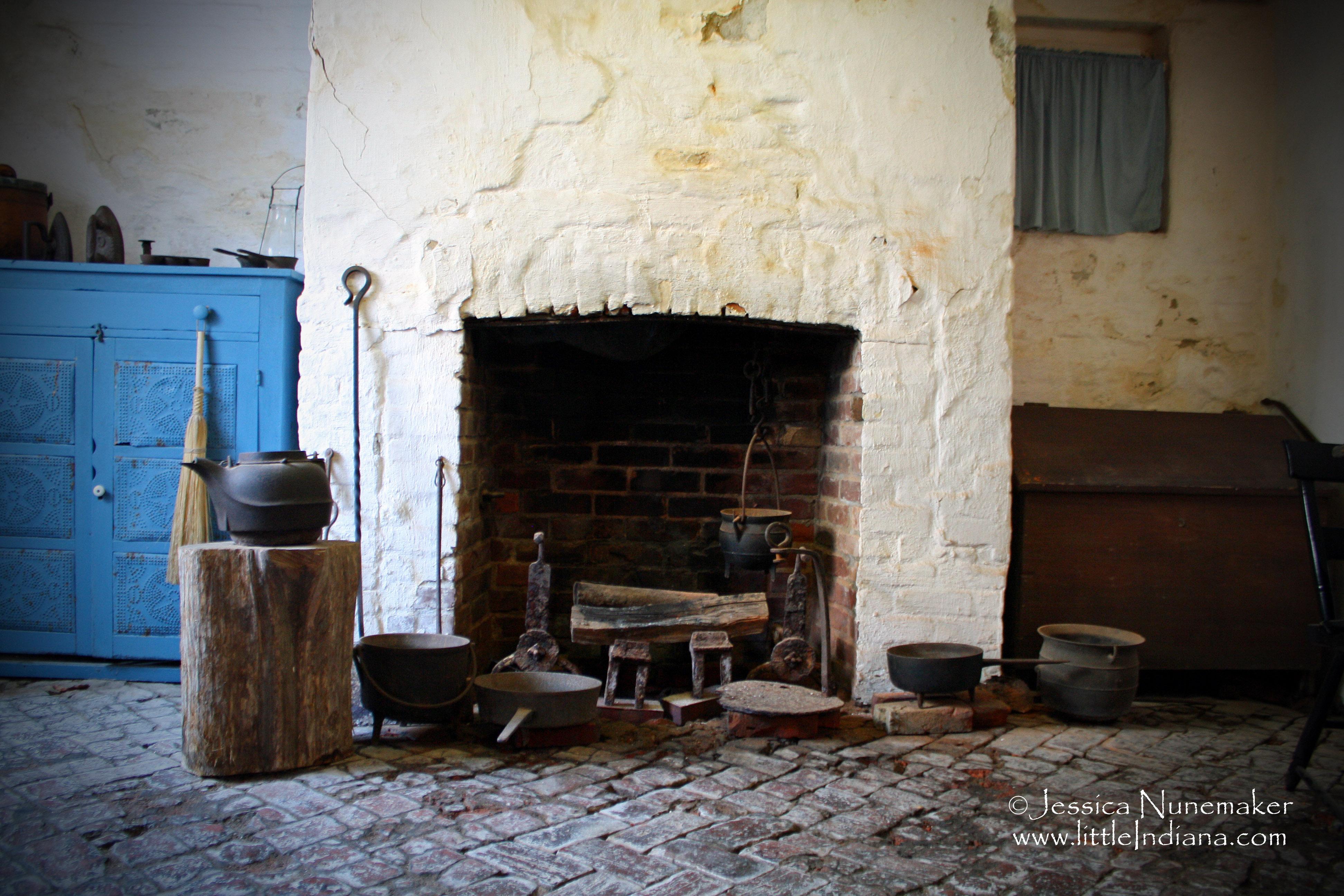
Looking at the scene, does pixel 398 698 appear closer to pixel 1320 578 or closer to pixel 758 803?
pixel 758 803

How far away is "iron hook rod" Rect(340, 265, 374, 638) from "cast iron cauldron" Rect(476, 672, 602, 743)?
0.57 meters

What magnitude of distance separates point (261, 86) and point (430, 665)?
289 centimetres

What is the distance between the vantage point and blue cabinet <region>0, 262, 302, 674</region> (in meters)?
3.48

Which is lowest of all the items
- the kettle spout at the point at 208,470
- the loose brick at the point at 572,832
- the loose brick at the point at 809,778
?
the loose brick at the point at 809,778

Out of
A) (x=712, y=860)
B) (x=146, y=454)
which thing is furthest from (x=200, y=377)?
(x=712, y=860)

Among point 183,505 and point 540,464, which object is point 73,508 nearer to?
point 183,505

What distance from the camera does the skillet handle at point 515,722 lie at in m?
2.64

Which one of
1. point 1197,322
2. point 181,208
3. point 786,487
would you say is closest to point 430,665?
point 786,487

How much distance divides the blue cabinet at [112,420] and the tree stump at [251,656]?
113cm

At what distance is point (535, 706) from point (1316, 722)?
2291 mm

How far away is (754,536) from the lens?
334 centimetres

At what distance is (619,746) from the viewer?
2.84 meters

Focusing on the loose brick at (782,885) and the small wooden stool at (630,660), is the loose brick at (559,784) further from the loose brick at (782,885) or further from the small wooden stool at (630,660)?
the loose brick at (782,885)

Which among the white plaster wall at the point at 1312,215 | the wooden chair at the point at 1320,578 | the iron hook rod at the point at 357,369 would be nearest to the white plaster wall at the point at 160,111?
the iron hook rod at the point at 357,369
